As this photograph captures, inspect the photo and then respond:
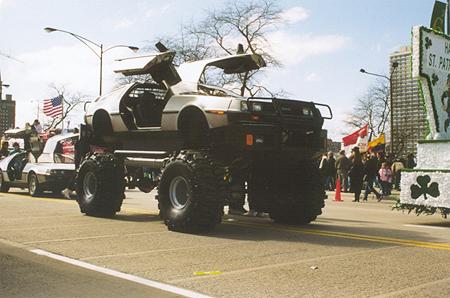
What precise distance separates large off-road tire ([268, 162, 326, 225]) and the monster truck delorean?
0.7 inches

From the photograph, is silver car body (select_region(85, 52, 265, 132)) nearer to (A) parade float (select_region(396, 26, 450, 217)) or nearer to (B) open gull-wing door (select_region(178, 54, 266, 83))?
(B) open gull-wing door (select_region(178, 54, 266, 83))

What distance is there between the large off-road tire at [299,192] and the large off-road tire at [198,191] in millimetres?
1787

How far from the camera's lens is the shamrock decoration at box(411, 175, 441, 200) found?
10.9 meters

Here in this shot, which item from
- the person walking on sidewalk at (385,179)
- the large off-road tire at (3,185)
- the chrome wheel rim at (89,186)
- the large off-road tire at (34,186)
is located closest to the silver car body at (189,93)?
the chrome wheel rim at (89,186)

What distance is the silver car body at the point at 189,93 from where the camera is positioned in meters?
8.79

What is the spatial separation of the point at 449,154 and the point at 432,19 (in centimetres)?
327

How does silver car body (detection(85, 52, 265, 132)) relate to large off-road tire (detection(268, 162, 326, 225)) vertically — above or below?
above

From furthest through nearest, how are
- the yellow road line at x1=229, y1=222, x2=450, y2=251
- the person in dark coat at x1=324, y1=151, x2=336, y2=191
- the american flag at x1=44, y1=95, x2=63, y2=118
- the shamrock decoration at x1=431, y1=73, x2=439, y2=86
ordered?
the american flag at x1=44, y1=95, x2=63, y2=118 → the person in dark coat at x1=324, y1=151, x2=336, y2=191 → the shamrock decoration at x1=431, y1=73, x2=439, y2=86 → the yellow road line at x1=229, y1=222, x2=450, y2=251

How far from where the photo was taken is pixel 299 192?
32.9ft

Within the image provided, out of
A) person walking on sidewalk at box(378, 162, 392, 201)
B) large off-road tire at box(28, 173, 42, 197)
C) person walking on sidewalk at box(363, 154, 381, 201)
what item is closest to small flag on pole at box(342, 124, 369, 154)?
person walking on sidewalk at box(378, 162, 392, 201)

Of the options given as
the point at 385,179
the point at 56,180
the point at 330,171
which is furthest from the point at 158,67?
the point at 330,171

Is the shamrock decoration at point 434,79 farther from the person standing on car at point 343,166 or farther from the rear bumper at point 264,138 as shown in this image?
the person standing on car at point 343,166

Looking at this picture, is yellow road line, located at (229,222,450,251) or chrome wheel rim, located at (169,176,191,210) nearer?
yellow road line, located at (229,222,450,251)

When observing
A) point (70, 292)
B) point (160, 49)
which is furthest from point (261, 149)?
point (70, 292)
